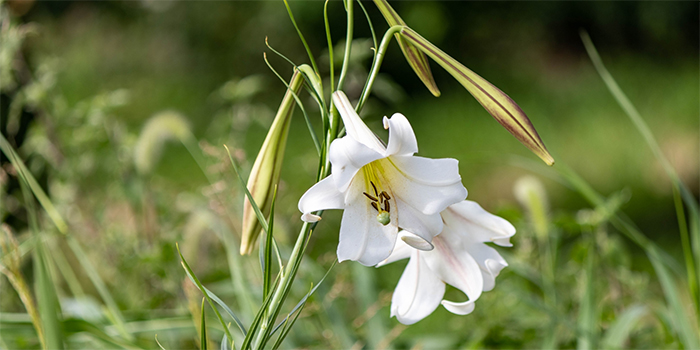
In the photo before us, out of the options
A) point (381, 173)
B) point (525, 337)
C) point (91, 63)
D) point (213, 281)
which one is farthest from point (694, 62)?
point (91, 63)

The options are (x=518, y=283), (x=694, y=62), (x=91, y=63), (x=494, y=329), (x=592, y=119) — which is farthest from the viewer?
(x=91, y=63)

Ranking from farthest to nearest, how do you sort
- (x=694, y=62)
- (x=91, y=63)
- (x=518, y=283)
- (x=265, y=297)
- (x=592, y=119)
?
(x=91, y=63)
(x=694, y=62)
(x=592, y=119)
(x=518, y=283)
(x=265, y=297)

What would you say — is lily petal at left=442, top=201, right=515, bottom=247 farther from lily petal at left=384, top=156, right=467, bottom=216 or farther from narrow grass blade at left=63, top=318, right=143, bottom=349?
narrow grass blade at left=63, top=318, right=143, bottom=349

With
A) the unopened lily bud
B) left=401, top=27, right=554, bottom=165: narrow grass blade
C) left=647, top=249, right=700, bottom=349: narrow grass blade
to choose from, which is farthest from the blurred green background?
left=401, top=27, right=554, bottom=165: narrow grass blade

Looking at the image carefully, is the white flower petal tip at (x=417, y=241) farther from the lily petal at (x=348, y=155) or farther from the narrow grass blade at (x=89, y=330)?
the narrow grass blade at (x=89, y=330)

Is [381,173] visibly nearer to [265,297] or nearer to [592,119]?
[265,297]

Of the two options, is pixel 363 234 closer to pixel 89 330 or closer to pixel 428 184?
pixel 428 184
